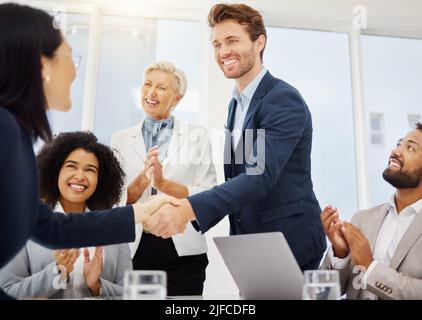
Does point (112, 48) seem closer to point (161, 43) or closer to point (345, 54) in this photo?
point (161, 43)

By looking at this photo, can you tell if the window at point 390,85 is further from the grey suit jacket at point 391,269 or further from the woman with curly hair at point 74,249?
the woman with curly hair at point 74,249

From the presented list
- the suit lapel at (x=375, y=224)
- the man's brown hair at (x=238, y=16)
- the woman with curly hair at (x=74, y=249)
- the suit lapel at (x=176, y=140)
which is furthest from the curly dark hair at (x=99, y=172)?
the suit lapel at (x=375, y=224)

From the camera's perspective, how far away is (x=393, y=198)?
186 centimetres

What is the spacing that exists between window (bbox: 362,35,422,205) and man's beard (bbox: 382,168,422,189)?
2.79 ft

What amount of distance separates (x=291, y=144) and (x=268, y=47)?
1189mm

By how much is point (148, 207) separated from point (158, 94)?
84 cm

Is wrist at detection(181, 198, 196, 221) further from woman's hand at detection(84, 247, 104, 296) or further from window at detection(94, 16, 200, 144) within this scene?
window at detection(94, 16, 200, 144)

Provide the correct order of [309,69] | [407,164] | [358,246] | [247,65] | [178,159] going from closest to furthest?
[358,246] → [407,164] → [247,65] → [178,159] → [309,69]

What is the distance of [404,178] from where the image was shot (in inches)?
74.0

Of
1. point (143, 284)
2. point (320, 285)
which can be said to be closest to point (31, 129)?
point (143, 284)

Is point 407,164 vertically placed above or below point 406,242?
above

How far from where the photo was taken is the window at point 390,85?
2803 mm

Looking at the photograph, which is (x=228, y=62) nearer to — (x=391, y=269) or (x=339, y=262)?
(x=339, y=262)

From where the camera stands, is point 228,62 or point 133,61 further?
point 133,61
